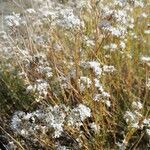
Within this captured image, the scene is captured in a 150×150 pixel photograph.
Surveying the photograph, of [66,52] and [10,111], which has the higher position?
[66,52]

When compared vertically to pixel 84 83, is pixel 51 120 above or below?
below

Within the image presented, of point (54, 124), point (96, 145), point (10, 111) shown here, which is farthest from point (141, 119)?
point (10, 111)

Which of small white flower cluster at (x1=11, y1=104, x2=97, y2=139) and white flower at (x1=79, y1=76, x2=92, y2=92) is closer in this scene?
small white flower cluster at (x1=11, y1=104, x2=97, y2=139)

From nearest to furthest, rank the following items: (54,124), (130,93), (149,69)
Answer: (54,124) → (130,93) → (149,69)

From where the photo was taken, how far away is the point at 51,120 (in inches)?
100

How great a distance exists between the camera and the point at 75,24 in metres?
2.77

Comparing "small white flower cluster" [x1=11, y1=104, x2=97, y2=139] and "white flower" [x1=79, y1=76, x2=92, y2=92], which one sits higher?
"white flower" [x1=79, y1=76, x2=92, y2=92]

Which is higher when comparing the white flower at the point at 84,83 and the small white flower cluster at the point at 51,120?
the white flower at the point at 84,83

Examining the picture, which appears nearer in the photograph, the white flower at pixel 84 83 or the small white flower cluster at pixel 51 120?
the small white flower cluster at pixel 51 120

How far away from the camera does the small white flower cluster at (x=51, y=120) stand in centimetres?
254

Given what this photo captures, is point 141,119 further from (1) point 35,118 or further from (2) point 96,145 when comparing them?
(1) point 35,118

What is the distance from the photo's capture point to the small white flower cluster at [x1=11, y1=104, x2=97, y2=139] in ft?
8.35

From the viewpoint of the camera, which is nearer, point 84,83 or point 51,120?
point 51,120

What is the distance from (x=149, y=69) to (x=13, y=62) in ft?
3.75
